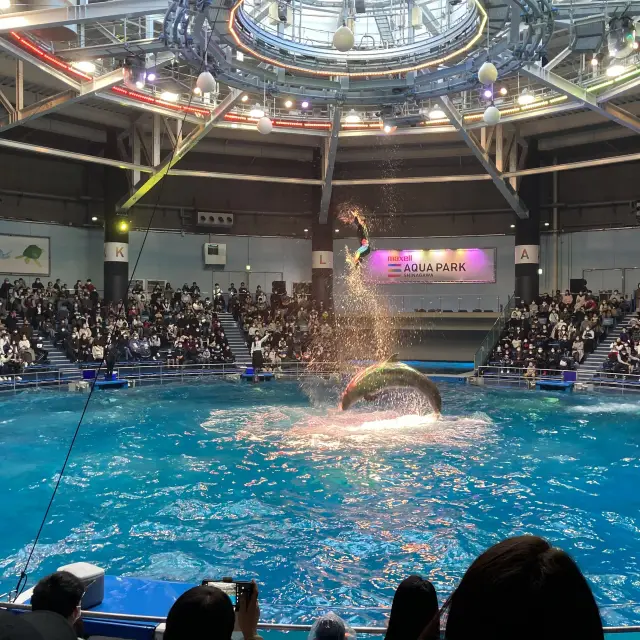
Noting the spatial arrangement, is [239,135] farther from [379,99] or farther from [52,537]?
[52,537]

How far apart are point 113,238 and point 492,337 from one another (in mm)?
16915

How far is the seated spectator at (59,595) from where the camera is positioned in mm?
2607

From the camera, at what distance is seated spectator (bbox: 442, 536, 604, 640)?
3.55ft

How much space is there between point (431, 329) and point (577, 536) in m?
24.0

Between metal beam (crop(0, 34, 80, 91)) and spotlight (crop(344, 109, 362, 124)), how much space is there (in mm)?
9883

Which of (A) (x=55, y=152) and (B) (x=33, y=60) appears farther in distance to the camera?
(A) (x=55, y=152)

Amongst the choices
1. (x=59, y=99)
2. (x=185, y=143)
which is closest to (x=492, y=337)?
(x=185, y=143)

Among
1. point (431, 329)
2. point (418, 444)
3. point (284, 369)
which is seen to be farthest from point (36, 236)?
point (418, 444)

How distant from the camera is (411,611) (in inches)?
77.1

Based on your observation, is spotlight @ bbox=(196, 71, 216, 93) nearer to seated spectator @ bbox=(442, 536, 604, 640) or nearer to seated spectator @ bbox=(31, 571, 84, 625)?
seated spectator @ bbox=(31, 571, 84, 625)

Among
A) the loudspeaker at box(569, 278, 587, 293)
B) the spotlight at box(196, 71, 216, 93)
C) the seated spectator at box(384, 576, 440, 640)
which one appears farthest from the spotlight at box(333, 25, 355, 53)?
the loudspeaker at box(569, 278, 587, 293)

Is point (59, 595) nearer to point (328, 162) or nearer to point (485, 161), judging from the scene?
point (485, 161)

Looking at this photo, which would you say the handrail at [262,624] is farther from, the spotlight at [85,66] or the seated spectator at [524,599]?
the spotlight at [85,66]

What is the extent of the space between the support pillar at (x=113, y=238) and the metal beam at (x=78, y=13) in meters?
14.5
